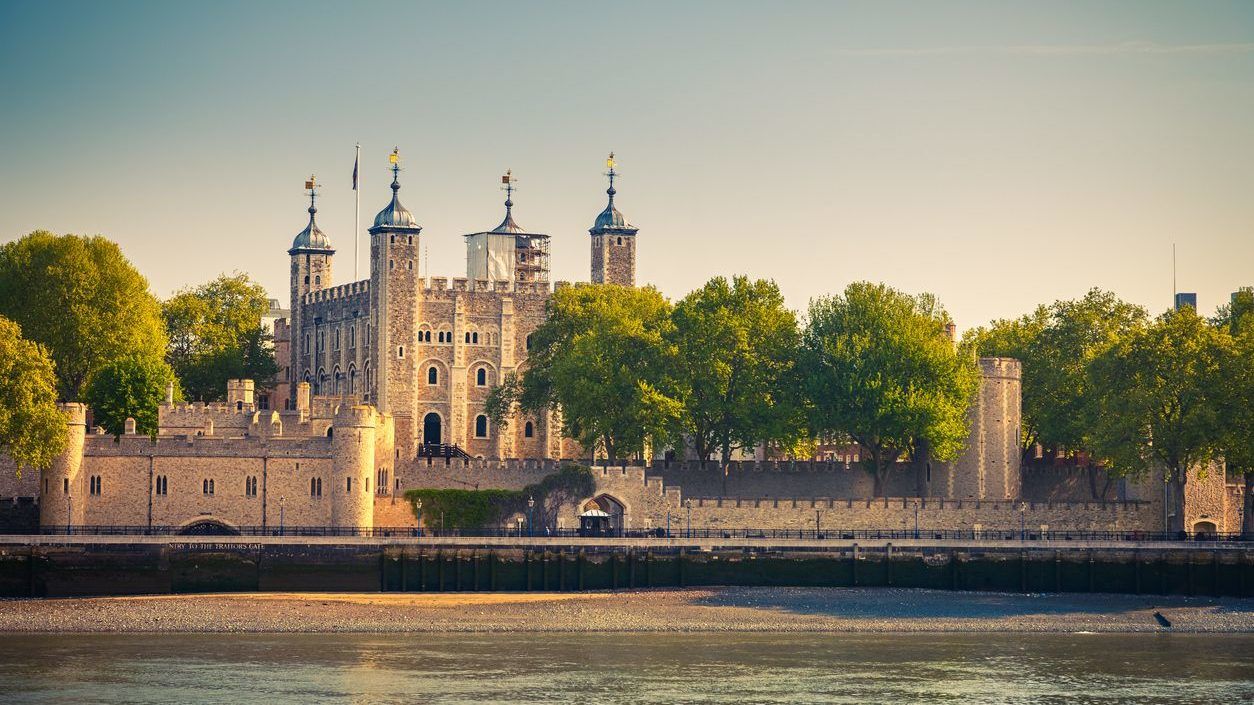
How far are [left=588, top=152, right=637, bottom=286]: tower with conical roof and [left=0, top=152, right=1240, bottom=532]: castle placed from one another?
0.24 ft

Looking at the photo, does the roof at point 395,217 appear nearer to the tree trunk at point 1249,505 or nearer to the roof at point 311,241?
the roof at point 311,241

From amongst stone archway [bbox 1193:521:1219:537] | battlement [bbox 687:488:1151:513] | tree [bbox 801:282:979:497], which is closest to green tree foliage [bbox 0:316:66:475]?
battlement [bbox 687:488:1151:513]

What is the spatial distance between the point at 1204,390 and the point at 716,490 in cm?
2087

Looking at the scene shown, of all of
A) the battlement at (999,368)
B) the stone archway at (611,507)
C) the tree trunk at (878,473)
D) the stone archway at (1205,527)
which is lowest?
the stone archway at (1205,527)

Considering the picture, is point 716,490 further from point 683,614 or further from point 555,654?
point 555,654

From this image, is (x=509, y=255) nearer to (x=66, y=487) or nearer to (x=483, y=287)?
(x=483, y=287)

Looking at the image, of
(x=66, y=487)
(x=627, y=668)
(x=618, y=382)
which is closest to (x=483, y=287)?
(x=618, y=382)

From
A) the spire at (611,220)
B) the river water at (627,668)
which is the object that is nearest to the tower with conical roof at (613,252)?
the spire at (611,220)

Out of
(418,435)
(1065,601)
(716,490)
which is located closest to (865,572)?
(1065,601)

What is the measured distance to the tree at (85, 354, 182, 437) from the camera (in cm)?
10850

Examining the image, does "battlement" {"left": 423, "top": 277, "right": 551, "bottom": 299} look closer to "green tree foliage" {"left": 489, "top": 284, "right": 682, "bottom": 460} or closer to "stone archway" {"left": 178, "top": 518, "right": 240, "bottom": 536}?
"green tree foliage" {"left": 489, "top": 284, "right": 682, "bottom": 460}

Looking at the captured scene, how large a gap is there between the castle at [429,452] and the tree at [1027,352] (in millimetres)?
2905

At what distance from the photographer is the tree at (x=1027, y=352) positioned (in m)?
114

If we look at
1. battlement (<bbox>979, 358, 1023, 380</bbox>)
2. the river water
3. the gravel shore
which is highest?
battlement (<bbox>979, 358, 1023, 380</bbox>)
